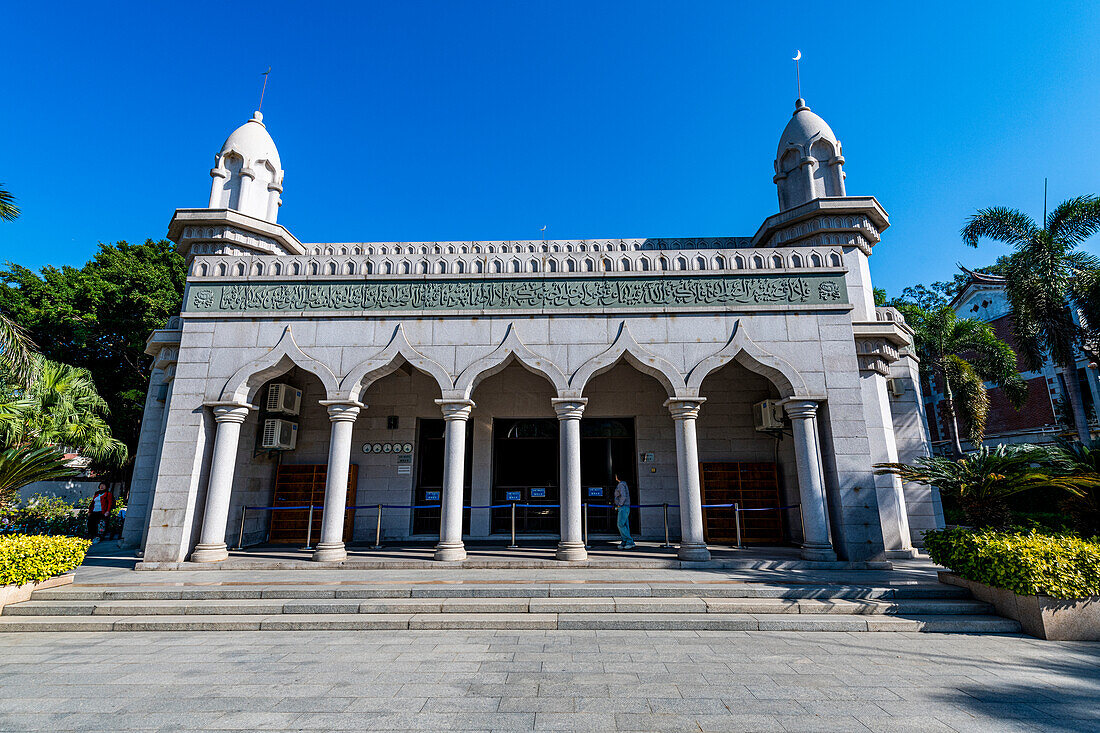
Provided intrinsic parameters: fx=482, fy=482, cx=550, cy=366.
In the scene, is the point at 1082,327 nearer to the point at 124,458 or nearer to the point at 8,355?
the point at 8,355

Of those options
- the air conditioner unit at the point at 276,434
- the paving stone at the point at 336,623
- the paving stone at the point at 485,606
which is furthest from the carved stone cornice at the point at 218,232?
the paving stone at the point at 485,606

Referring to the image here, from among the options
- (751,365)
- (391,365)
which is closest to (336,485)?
(391,365)

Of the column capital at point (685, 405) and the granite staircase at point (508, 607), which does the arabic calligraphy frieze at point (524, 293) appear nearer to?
the column capital at point (685, 405)

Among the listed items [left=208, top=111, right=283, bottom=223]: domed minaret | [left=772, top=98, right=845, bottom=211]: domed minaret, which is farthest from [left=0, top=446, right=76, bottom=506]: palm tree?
[left=772, top=98, right=845, bottom=211]: domed minaret

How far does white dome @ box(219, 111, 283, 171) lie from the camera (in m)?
13.3

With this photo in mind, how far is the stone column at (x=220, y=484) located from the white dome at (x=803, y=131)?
15303 mm

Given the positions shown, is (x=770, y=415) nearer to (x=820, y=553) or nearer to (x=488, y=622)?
(x=820, y=553)

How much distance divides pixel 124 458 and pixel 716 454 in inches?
756

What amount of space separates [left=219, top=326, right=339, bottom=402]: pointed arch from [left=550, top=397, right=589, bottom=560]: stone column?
15.6ft

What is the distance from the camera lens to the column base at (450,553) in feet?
30.2

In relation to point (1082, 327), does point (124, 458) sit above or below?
below

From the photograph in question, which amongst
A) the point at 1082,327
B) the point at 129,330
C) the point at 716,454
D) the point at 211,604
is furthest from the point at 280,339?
the point at 1082,327

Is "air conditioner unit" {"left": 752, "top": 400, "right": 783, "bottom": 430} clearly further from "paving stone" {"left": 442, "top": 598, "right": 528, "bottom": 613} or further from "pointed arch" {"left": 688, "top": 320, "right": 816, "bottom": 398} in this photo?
"paving stone" {"left": 442, "top": 598, "right": 528, "bottom": 613}

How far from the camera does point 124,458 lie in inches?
647
